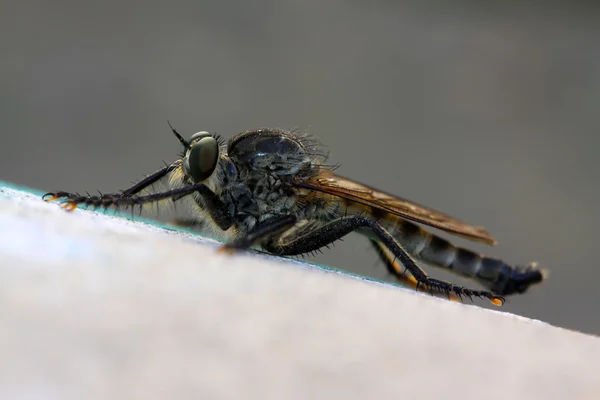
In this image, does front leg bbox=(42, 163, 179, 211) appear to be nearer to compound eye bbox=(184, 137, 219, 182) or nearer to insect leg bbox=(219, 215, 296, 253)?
compound eye bbox=(184, 137, 219, 182)

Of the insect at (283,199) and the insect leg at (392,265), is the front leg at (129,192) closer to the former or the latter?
the insect at (283,199)

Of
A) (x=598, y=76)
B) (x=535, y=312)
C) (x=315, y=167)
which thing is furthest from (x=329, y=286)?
(x=598, y=76)

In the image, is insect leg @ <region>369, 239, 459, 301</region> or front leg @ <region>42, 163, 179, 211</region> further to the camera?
insect leg @ <region>369, 239, 459, 301</region>

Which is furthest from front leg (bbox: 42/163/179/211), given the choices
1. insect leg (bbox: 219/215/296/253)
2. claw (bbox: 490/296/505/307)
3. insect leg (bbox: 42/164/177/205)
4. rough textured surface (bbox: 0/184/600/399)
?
claw (bbox: 490/296/505/307)

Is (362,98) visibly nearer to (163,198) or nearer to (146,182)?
(146,182)

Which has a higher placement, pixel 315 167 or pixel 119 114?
pixel 315 167

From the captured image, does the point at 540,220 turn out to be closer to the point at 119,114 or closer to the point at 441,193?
the point at 441,193
